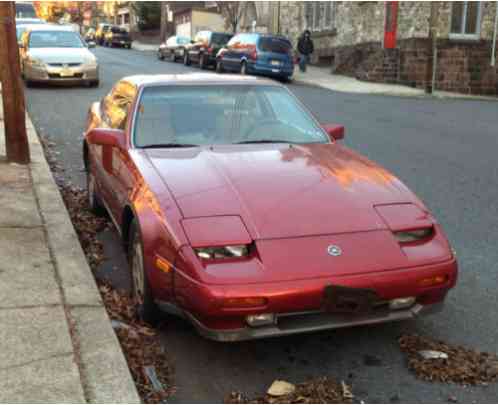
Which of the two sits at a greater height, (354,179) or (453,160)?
(354,179)

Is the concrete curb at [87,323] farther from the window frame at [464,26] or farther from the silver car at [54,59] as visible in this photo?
the window frame at [464,26]

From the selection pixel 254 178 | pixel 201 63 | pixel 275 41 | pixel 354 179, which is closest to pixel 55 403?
pixel 254 178

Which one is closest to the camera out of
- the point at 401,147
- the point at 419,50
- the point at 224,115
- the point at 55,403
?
the point at 55,403

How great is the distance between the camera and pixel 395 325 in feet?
13.4

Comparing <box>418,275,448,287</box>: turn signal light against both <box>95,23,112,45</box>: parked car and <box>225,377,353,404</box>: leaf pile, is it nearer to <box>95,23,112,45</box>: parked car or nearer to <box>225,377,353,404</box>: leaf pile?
<box>225,377,353,404</box>: leaf pile

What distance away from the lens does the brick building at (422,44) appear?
24438 millimetres

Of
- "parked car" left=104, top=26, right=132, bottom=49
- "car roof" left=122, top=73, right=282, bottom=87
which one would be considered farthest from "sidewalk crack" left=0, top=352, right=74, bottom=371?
"parked car" left=104, top=26, right=132, bottom=49

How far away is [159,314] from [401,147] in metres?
7.27

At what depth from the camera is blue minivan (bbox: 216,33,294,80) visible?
80.3ft

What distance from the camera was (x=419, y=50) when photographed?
25.0 meters

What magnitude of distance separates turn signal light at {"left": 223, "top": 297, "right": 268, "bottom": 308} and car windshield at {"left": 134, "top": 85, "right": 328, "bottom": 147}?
180cm

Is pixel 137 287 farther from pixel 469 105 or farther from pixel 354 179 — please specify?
pixel 469 105

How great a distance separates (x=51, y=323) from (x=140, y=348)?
53 centimetres

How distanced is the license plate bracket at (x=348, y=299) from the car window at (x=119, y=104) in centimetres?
245
